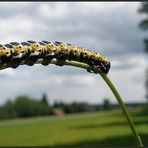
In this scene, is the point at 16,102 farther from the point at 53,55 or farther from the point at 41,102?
the point at 53,55

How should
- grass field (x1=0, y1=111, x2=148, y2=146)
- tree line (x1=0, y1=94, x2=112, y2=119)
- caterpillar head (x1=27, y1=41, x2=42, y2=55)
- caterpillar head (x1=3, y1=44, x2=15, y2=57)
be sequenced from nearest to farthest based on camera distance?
caterpillar head (x1=3, y1=44, x2=15, y2=57)
caterpillar head (x1=27, y1=41, x2=42, y2=55)
grass field (x1=0, y1=111, x2=148, y2=146)
tree line (x1=0, y1=94, x2=112, y2=119)

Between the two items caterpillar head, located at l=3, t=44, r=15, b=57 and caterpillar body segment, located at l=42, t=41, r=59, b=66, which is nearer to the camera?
caterpillar head, located at l=3, t=44, r=15, b=57

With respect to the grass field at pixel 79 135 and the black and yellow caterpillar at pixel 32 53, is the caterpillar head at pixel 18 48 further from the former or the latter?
the grass field at pixel 79 135

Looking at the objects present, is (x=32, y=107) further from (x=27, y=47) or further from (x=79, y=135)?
(x=27, y=47)

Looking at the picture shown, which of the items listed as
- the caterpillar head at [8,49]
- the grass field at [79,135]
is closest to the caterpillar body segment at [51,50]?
the caterpillar head at [8,49]

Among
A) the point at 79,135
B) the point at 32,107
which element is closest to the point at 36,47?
the point at 79,135

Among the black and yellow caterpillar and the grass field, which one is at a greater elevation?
the black and yellow caterpillar

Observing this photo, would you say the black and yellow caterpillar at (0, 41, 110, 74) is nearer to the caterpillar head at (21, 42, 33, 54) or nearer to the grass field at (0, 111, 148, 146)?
the caterpillar head at (21, 42, 33, 54)

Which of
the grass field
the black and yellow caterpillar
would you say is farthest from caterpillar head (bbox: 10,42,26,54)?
the grass field
